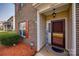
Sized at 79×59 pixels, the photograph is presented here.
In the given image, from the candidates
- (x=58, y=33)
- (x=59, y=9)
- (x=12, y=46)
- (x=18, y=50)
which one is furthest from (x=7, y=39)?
(x=59, y=9)

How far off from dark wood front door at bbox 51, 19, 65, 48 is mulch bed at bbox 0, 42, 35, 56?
53 cm

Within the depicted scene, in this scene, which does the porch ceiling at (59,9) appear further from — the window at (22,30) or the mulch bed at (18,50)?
the mulch bed at (18,50)

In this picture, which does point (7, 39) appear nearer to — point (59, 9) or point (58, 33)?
point (58, 33)

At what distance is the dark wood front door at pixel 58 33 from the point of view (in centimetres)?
212

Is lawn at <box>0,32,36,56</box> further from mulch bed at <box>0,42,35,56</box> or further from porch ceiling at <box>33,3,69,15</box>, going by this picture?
porch ceiling at <box>33,3,69,15</box>

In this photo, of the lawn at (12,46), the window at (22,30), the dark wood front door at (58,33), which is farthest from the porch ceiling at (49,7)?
the lawn at (12,46)

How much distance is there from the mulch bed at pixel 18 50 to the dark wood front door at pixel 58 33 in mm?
526

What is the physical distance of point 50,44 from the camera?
2217mm

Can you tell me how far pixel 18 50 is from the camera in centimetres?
215

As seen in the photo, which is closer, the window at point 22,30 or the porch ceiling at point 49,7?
the porch ceiling at point 49,7

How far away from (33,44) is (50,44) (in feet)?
1.20

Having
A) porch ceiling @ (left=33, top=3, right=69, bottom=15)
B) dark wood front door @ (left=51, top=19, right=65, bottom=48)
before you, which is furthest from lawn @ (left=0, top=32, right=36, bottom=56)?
porch ceiling @ (left=33, top=3, right=69, bottom=15)

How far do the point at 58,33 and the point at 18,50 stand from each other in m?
0.91

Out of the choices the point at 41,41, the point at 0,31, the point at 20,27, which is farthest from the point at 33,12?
the point at 0,31
